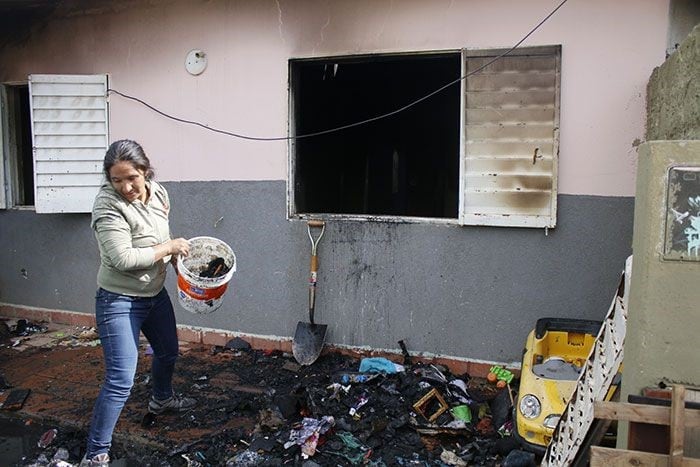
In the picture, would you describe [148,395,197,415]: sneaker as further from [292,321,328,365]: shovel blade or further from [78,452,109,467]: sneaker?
[292,321,328,365]: shovel blade

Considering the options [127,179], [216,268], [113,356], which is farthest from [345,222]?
[113,356]

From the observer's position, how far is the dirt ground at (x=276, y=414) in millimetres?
3320

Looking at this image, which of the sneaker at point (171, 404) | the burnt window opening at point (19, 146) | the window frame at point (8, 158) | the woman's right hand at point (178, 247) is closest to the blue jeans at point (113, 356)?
the woman's right hand at point (178, 247)

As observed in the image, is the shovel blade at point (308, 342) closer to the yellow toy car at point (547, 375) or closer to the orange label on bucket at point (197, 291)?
the orange label on bucket at point (197, 291)

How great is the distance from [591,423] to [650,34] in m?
2.92

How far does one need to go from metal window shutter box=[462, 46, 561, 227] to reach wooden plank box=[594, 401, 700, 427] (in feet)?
7.53

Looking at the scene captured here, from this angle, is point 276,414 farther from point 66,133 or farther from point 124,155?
point 66,133

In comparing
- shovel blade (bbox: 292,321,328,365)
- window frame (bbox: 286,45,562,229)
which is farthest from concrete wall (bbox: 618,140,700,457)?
shovel blade (bbox: 292,321,328,365)

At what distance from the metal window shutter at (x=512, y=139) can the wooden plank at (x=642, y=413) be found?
2296 millimetres

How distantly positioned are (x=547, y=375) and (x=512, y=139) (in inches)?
73.0

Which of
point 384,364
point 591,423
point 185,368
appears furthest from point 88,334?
point 591,423

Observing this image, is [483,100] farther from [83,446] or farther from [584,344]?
[83,446]

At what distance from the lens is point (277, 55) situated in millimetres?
4797

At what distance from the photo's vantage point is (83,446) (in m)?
3.47
